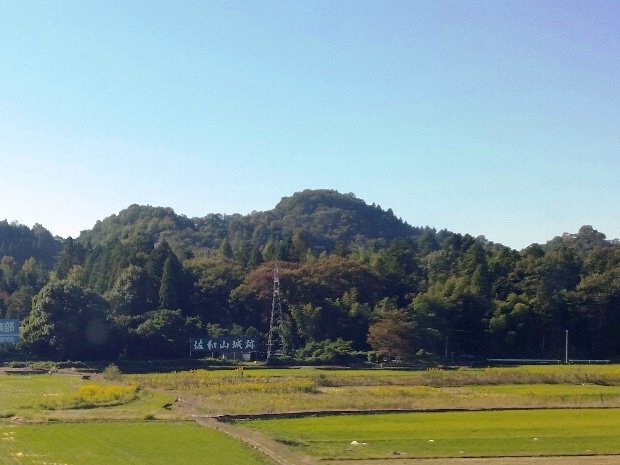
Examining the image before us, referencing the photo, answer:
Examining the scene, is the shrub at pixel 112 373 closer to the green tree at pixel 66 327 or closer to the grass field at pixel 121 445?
the green tree at pixel 66 327

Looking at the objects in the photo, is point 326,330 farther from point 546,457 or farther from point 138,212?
point 138,212

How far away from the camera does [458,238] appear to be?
82875 millimetres

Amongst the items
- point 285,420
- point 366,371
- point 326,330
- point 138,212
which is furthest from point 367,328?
point 138,212

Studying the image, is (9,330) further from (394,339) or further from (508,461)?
(508,461)

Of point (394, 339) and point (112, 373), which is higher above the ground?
point (394, 339)

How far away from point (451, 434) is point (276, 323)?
39900 millimetres

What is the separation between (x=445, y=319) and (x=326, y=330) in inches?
356

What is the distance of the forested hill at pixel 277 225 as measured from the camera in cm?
12075

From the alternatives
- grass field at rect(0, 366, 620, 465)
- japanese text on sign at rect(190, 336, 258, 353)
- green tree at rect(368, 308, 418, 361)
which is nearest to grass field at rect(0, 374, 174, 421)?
grass field at rect(0, 366, 620, 465)

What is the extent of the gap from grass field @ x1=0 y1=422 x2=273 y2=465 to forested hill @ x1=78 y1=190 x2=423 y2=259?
8517 cm

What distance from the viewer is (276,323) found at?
64.8 m

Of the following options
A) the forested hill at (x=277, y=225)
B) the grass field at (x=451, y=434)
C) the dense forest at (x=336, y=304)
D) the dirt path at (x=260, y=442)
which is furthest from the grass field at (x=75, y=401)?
the forested hill at (x=277, y=225)

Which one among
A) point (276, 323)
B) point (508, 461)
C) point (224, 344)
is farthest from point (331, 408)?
point (276, 323)

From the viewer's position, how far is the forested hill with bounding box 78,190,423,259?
12075cm
